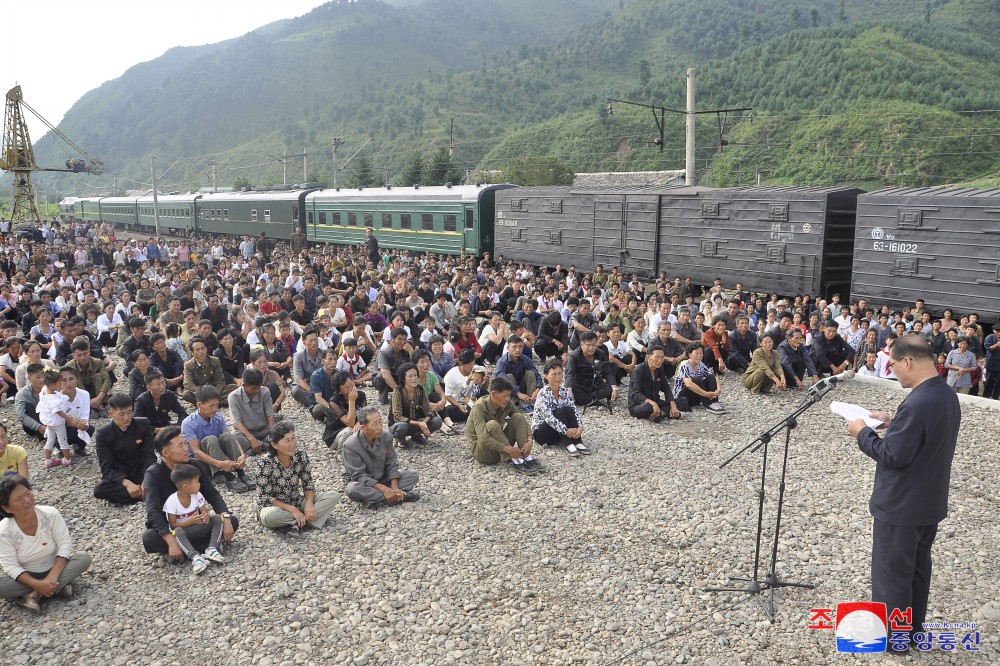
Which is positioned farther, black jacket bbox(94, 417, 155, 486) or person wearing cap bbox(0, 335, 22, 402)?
person wearing cap bbox(0, 335, 22, 402)

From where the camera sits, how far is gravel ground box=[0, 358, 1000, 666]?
5.02 m

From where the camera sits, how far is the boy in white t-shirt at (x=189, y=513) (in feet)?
19.6

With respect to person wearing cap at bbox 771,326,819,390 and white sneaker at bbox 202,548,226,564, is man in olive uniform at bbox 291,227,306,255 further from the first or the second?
white sneaker at bbox 202,548,226,564

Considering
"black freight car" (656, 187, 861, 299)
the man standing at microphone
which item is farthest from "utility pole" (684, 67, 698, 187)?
the man standing at microphone

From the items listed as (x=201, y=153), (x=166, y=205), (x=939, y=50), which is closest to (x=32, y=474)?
(x=166, y=205)

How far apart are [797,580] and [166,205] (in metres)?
50.0

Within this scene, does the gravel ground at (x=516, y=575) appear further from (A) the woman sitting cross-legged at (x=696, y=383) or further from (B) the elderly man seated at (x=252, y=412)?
(A) the woman sitting cross-legged at (x=696, y=383)

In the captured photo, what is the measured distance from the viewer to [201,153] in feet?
434

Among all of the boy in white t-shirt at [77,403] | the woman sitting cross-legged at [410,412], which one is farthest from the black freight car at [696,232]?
the boy in white t-shirt at [77,403]

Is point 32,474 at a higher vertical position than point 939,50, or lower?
lower

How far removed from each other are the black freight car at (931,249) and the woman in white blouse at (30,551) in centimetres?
1465

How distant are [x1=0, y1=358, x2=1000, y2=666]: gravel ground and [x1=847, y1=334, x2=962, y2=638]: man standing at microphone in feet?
2.14

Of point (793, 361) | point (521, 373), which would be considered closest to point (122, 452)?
point (521, 373)

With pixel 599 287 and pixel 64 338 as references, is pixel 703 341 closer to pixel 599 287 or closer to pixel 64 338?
pixel 599 287
